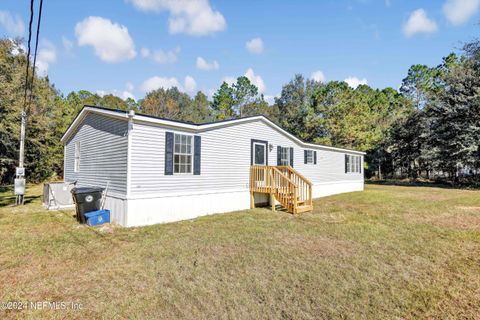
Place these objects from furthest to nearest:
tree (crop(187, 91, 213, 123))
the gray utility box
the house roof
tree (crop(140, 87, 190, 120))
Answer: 1. tree (crop(187, 91, 213, 123))
2. tree (crop(140, 87, 190, 120))
3. the gray utility box
4. the house roof

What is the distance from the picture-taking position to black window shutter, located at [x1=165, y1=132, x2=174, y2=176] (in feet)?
25.1

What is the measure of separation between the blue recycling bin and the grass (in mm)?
268

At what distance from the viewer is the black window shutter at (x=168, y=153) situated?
301 inches

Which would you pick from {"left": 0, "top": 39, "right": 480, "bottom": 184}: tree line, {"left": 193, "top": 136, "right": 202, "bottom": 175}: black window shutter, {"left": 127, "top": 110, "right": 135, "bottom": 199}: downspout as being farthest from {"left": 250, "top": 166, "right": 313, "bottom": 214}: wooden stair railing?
{"left": 0, "top": 39, "right": 480, "bottom": 184}: tree line

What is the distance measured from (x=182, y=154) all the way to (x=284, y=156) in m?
5.40

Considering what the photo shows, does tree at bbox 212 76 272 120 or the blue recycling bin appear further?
tree at bbox 212 76 272 120

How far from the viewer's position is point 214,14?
1112 cm

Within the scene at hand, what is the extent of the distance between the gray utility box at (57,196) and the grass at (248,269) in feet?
7.36

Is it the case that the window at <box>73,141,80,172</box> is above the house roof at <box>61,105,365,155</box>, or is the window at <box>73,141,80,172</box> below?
below

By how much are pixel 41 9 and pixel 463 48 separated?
24096 millimetres

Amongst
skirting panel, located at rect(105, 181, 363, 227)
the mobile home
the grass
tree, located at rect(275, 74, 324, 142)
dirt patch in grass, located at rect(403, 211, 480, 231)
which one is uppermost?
tree, located at rect(275, 74, 324, 142)

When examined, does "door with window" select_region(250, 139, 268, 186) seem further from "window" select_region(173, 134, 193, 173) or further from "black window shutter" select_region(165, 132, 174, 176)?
"black window shutter" select_region(165, 132, 174, 176)

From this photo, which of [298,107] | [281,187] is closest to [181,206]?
[281,187]

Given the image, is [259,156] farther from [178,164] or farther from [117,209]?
[117,209]
